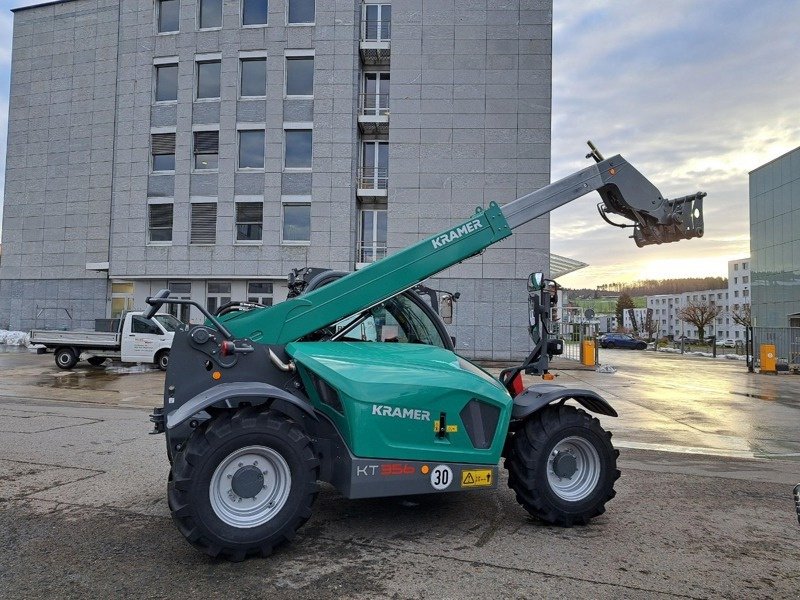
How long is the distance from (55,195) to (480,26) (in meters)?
25.2

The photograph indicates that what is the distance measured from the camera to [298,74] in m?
29.0

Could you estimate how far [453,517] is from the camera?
5.21 m

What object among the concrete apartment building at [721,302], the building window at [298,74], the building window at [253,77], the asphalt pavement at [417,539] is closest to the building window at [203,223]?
the building window at [253,77]

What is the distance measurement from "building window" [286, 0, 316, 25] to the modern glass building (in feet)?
93.9

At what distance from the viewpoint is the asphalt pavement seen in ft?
12.6

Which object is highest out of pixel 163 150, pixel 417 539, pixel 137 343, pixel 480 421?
pixel 163 150

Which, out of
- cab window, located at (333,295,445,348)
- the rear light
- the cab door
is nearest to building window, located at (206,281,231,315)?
the cab door

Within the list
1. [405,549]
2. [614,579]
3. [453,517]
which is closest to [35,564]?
[405,549]

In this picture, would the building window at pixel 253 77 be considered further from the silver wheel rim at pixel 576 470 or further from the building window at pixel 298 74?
the silver wheel rim at pixel 576 470

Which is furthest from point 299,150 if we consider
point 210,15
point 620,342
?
point 620,342

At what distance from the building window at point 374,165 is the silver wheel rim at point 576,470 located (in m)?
25.3

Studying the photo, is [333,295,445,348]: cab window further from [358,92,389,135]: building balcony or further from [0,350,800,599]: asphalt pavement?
[358,92,389,135]: building balcony

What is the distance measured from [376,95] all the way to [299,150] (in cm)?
499

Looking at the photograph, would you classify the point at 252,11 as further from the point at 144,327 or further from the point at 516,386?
the point at 516,386
